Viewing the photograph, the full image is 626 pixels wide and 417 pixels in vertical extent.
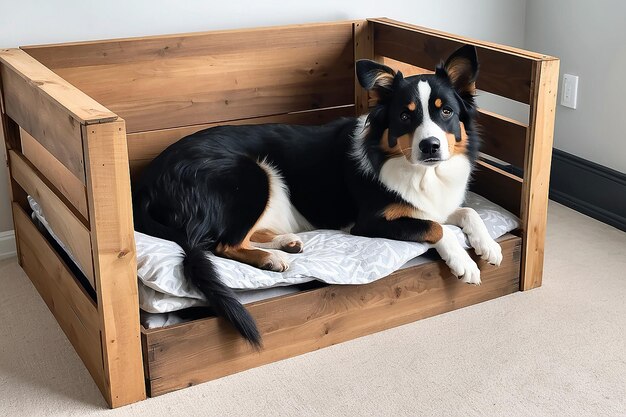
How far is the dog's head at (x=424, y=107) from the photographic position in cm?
214

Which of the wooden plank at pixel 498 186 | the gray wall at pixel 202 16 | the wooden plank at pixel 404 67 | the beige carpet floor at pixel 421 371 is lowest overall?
the beige carpet floor at pixel 421 371

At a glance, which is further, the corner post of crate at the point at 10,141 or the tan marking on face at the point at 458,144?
the corner post of crate at the point at 10,141

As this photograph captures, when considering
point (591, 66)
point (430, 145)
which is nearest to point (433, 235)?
point (430, 145)

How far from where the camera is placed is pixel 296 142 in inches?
95.7

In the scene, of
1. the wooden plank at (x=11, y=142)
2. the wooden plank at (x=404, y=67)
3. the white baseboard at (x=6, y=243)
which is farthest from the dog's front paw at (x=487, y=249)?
the white baseboard at (x=6, y=243)

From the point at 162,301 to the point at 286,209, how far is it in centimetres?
58

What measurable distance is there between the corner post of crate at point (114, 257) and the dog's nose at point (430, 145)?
0.78 m

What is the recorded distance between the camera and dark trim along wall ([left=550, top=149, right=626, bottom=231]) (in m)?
2.93

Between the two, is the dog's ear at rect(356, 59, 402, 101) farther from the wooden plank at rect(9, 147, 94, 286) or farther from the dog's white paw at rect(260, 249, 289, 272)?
the wooden plank at rect(9, 147, 94, 286)

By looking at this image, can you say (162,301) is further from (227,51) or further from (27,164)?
(227,51)

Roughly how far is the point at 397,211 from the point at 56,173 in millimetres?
922

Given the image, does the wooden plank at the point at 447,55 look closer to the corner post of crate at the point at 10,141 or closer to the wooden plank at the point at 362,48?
the wooden plank at the point at 362,48

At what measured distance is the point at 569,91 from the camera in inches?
124

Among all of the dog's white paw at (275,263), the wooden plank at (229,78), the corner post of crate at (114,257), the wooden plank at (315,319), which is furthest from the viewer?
the wooden plank at (229,78)
